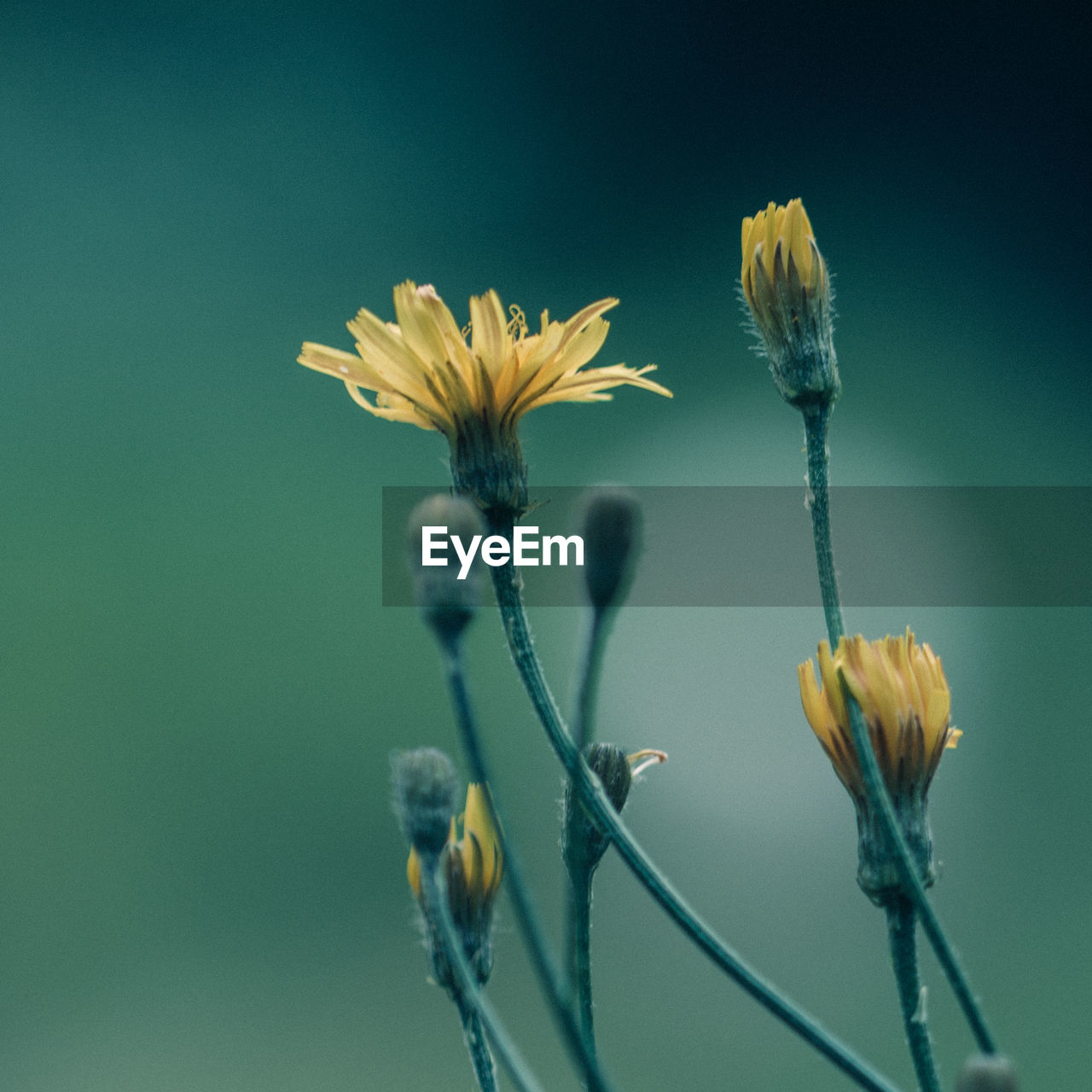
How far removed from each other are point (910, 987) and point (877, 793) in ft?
0.23

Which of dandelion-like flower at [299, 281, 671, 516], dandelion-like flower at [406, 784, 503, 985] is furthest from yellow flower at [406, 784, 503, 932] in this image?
dandelion-like flower at [299, 281, 671, 516]

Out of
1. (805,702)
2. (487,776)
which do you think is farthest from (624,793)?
(487,776)

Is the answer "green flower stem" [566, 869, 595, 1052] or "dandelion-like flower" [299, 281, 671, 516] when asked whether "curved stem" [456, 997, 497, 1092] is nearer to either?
"green flower stem" [566, 869, 595, 1052]

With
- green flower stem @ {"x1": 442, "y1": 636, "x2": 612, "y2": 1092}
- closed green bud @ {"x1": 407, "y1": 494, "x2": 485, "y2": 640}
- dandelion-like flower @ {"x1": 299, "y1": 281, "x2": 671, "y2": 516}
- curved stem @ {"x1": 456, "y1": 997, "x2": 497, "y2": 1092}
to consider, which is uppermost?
dandelion-like flower @ {"x1": 299, "y1": 281, "x2": 671, "y2": 516}

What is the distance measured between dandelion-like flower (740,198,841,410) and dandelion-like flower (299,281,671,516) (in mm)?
68

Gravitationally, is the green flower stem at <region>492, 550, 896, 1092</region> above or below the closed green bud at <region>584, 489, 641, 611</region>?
below

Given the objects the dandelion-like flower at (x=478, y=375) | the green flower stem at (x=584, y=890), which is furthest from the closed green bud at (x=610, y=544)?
the dandelion-like flower at (x=478, y=375)

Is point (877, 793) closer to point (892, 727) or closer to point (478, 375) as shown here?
point (892, 727)

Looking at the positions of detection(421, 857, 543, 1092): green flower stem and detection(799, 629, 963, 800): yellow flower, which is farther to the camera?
detection(799, 629, 963, 800): yellow flower

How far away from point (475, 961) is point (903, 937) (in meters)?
0.18

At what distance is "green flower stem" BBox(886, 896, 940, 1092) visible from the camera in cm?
32

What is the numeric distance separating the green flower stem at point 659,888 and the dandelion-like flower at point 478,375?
0.10m

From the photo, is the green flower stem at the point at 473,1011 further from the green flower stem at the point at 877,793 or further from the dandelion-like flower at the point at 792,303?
the dandelion-like flower at the point at 792,303

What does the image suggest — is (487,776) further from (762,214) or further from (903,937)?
(762,214)
